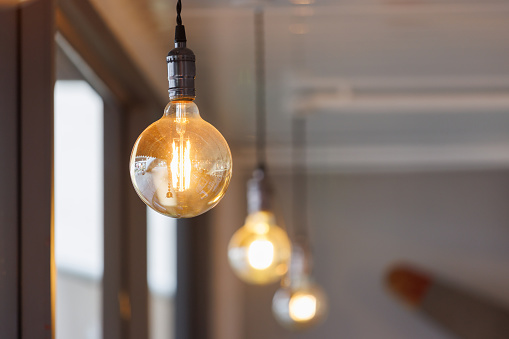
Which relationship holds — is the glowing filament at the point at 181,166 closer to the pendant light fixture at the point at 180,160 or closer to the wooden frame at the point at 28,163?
the pendant light fixture at the point at 180,160

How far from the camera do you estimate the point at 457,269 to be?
500 centimetres

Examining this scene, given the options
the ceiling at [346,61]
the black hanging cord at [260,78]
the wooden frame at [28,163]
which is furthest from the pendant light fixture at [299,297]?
the wooden frame at [28,163]

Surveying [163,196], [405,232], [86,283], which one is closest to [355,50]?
[86,283]

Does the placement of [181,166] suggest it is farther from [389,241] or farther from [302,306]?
[389,241]

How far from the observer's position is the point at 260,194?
1.70 m

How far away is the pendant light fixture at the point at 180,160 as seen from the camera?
29.1 inches

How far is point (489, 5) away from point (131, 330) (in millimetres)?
1593

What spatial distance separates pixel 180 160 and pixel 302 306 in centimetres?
143

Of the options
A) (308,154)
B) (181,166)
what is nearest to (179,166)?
(181,166)

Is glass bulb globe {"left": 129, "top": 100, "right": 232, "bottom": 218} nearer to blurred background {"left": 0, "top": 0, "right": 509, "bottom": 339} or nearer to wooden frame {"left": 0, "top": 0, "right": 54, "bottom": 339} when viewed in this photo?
wooden frame {"left": 0, "top": 0, "right": 54, "bottom": 339}

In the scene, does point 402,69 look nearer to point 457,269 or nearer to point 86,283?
point 86,283

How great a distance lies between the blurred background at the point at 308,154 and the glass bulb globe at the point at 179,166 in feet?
2.12

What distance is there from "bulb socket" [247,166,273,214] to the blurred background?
0.46 m

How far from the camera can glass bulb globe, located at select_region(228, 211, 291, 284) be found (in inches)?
62.7
